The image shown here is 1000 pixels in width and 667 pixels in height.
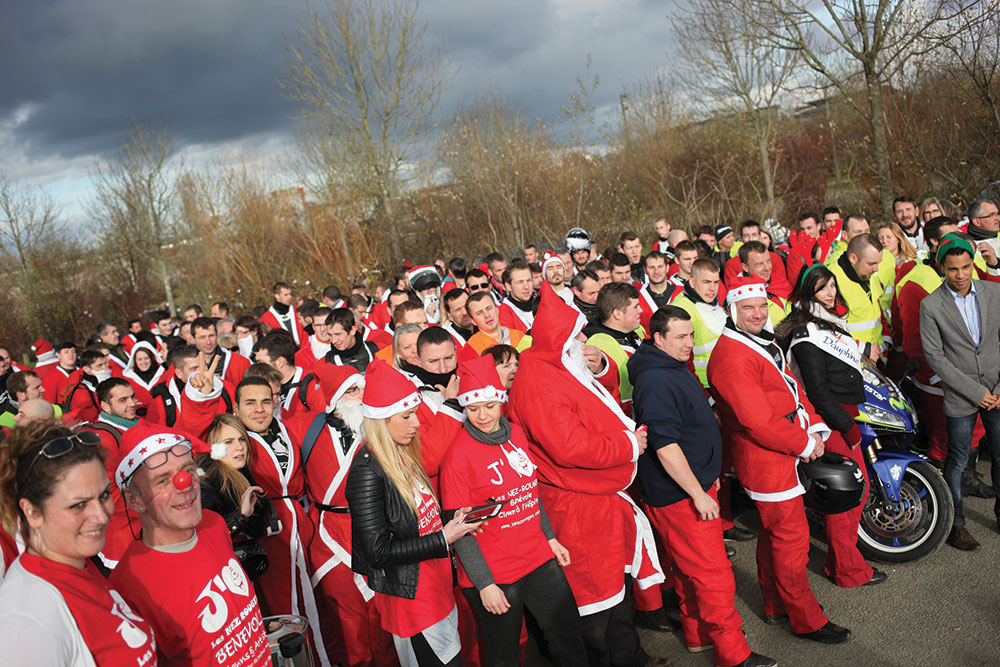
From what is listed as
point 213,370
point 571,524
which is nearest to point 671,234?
point 213,370

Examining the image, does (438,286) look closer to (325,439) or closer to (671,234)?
(671,234)

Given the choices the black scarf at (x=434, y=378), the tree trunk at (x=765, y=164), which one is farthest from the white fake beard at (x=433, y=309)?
the tree trunk at (x=765, y=164)

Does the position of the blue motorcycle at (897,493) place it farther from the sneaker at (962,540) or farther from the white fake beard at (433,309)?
the white fake beard at (433,309)

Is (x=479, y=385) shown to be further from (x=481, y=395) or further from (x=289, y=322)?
(x=289, y=322)

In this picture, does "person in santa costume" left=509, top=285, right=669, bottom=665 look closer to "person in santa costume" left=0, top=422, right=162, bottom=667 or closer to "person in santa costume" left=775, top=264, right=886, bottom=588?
"person in santa costume" left=775, top=264, right=886, bottom=588

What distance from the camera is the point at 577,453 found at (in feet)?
11.6

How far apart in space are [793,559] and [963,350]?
2.23m

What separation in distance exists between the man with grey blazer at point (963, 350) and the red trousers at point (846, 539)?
0.98 metres

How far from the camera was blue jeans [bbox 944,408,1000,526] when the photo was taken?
15.6ft

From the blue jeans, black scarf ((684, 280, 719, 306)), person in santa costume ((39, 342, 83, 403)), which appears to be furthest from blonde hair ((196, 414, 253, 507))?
person in santa costume ((39, 342, 83, 403))

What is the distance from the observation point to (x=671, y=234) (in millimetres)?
10859

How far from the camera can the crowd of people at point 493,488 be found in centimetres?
226

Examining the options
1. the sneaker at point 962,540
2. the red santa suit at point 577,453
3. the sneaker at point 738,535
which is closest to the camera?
the red santa suit at point 577,453

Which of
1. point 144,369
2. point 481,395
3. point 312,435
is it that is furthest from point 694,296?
point 144,369
